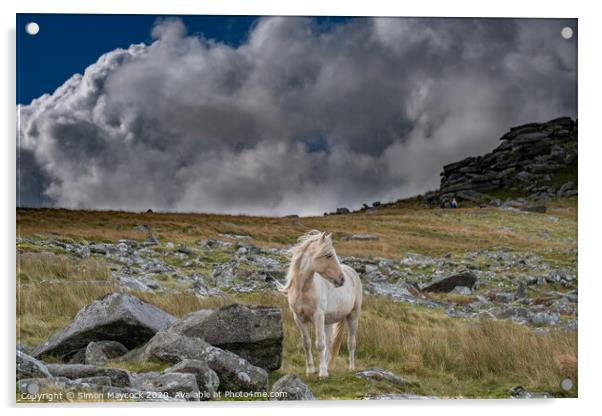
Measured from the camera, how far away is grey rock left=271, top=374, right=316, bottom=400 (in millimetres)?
8914

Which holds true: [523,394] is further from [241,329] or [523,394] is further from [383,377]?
[241,329]

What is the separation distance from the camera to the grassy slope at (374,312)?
31.8 feet

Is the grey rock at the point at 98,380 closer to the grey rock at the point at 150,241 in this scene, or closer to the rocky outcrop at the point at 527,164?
the grey rock at the point at 150,241

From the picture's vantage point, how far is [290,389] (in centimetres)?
894

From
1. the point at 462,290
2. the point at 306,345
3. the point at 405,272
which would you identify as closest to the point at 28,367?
the point at 306,345

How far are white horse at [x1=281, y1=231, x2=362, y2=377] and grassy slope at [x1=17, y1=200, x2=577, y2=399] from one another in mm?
642

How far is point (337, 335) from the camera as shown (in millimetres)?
9773

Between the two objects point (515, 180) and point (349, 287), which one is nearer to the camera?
point (349, 287)

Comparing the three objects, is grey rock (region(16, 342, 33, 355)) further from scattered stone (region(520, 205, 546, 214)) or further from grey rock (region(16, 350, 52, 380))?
scattered stone (region(520, 205, 546, 214))

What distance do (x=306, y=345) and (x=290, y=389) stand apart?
650mm
